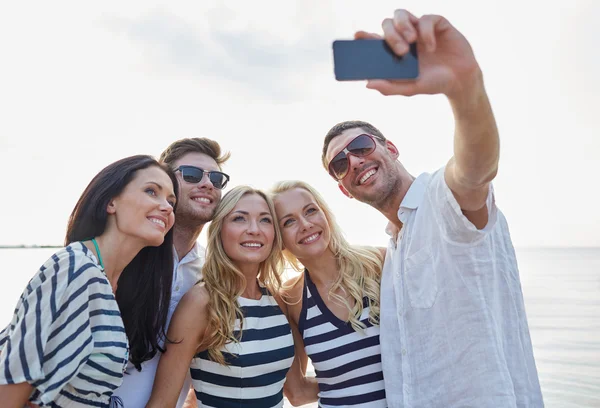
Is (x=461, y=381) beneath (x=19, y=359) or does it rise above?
beneath

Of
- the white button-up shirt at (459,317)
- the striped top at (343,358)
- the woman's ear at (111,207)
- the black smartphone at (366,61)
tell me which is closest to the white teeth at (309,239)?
the striped top at (343,358)

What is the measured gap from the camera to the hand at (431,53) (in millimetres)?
1521

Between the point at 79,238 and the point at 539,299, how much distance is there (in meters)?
23.1

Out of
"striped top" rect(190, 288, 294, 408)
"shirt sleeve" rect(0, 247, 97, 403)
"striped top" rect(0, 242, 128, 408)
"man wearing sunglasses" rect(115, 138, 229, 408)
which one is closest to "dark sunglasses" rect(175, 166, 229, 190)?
"man wearing sunglasses" rect(115, 138, 229, 408)

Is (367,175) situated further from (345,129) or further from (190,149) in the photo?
(190,149)

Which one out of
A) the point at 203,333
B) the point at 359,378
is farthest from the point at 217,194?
the point at 359,378

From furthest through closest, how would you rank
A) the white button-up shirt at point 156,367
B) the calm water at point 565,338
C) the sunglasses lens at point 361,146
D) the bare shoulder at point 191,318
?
the calm water at point 565,338
the sunglasses lens at point 361,146
the bare shoulder at point 191,318
the white button-up shirt at point 156,367

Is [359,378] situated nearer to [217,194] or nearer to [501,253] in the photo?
[501,253]

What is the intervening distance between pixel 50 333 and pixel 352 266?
8.72 feet

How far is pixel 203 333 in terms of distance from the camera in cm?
354

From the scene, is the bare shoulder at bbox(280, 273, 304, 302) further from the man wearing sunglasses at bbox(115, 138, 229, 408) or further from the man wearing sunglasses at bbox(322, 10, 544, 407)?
the man wearing sunglasses at bbox(322, 10, 544, 407)

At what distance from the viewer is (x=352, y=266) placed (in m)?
4.10

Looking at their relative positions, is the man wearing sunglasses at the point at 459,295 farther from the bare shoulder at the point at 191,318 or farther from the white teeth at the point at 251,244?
the bare shoulder at the point at 191,318

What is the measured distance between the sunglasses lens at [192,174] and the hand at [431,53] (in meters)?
3.35
